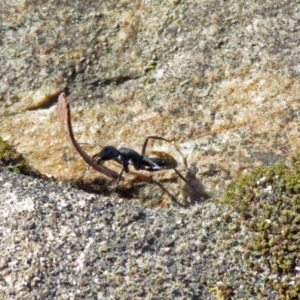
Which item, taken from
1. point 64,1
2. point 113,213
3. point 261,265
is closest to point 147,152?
point 113,213

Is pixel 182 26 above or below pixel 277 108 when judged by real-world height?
above

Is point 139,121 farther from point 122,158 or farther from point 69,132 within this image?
point 69,132

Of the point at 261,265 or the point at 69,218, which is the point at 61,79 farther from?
the point at 261,265

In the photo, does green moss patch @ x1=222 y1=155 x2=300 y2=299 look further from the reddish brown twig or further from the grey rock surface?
the reddish brown twig

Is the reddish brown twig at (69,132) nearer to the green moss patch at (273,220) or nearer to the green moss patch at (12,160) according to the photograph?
the green moss patch at (12,160)

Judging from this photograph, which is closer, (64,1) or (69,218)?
(69,218)

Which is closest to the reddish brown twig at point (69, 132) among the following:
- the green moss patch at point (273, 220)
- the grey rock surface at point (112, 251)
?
the grey rock surface at point (112, 251)
